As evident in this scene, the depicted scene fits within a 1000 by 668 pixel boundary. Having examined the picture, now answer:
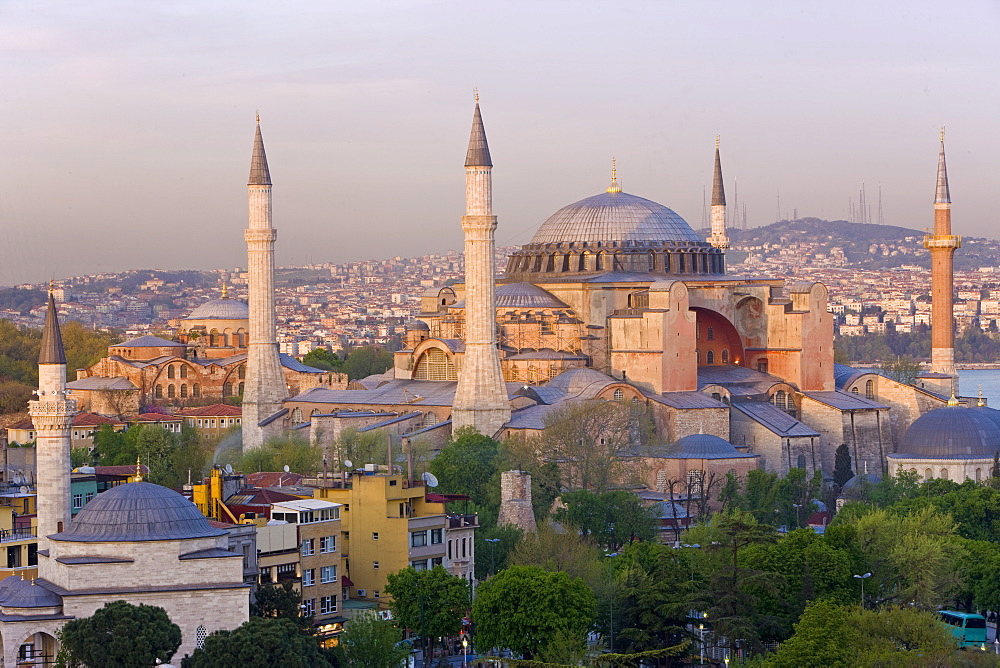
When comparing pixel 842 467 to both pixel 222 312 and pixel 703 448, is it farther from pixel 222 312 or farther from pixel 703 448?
pixel 222 312

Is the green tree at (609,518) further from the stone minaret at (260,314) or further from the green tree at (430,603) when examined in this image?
the stone minaret at (260,314)

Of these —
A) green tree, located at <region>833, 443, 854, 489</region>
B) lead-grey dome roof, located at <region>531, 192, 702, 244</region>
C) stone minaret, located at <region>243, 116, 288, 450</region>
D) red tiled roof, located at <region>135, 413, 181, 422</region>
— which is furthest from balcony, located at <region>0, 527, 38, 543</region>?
red tiled roof, located at <region>135, 413, 181, 422</region>

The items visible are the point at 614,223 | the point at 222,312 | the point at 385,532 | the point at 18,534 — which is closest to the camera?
the point at 18,534

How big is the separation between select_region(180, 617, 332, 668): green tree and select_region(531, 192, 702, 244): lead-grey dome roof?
28384 mm

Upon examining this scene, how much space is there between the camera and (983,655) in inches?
1193

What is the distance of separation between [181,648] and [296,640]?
1.87m

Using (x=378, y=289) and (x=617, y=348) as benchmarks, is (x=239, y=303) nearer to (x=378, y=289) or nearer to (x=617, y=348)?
(x=617, y=348)

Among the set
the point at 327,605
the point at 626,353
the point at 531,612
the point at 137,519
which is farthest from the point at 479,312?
the point at 137,519

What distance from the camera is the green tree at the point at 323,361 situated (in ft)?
241

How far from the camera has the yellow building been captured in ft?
116

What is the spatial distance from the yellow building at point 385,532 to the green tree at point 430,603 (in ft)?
7.11

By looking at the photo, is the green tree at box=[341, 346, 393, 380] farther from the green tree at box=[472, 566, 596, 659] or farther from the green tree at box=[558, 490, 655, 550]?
the green tree at box=[472, 566, 596, 659]

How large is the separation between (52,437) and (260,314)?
1898 centimetres

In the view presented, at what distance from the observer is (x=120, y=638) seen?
28.0m
